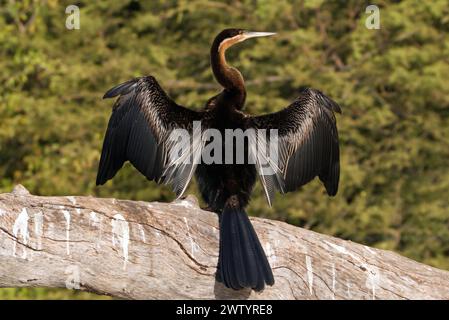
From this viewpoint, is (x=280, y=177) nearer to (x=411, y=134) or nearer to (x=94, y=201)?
(x=94, y=201)

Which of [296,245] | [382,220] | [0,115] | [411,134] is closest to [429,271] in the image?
[296,245]

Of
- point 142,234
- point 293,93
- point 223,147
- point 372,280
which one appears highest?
point 293,93

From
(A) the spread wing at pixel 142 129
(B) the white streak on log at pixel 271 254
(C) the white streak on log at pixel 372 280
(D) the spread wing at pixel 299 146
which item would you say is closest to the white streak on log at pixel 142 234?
(B) the white streak on log at pixel 271 254

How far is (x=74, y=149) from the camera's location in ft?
30.5

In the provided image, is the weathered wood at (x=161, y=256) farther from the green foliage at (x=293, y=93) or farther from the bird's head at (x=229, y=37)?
the green foliage at (x=293, y=93)

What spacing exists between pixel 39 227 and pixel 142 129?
1057 mm

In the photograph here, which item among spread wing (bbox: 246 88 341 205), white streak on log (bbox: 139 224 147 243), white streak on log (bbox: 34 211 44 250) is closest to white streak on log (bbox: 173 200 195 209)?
white streak on log (bbox: 139 224 147 243)

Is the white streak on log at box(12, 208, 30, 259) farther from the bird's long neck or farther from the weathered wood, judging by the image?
the bird's long neck

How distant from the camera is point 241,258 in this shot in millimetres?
3938

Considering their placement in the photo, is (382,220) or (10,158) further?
(10,158)

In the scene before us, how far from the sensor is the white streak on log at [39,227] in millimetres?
3768

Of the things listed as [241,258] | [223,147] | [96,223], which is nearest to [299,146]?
[223,147]

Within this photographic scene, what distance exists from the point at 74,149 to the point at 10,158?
1.13 m

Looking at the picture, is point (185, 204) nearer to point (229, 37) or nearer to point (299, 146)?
point (299, 146)
